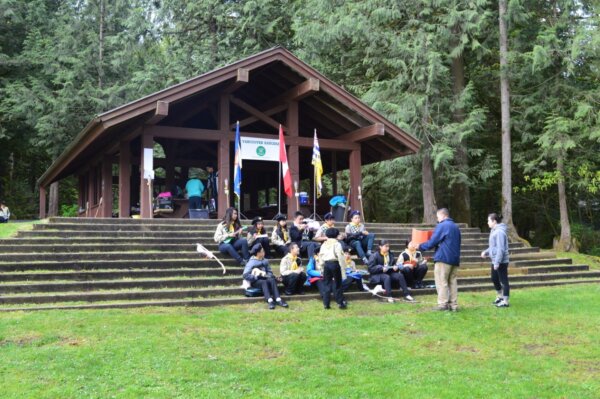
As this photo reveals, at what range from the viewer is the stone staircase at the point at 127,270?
9.15 meters

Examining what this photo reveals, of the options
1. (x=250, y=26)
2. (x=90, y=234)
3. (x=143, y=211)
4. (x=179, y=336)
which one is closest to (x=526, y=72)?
(x=250, y=26)

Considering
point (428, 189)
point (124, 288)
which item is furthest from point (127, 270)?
point (428, 189)

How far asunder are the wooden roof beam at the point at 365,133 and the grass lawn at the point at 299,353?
25.9 ft

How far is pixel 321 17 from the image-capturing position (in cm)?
2184

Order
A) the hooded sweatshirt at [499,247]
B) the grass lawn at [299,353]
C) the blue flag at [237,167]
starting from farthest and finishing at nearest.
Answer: the blue flag at [237,167]
the hooded sweatshirt at [499,247]
the grass lawn at [299,353]

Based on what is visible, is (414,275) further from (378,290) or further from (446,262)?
(446,262)

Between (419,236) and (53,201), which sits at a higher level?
(53,201)

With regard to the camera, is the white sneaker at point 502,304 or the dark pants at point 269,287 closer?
the dark pants at point 269,287

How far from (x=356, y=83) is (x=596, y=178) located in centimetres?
925

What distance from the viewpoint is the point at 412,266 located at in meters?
10.9

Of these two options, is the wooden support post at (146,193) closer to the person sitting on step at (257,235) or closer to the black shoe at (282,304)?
the person sitting on step at (257,235)

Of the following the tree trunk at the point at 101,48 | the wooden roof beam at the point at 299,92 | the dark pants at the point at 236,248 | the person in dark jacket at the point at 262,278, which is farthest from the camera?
the tree trunk at the point at 101,48

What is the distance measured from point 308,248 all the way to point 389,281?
1.99 metres

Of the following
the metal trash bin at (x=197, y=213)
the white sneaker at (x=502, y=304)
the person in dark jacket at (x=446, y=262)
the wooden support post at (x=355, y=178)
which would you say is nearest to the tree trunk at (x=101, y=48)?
the metal trash bin at (x=197, y=213)
